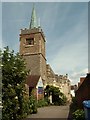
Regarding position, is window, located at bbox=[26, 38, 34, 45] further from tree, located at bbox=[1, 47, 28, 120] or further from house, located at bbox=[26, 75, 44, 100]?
tree, located at bbox=[1, 47, 28, 120]

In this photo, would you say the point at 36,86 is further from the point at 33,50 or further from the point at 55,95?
the point at 33,50

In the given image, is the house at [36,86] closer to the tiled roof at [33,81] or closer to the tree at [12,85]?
the tiled roof at [33,81]

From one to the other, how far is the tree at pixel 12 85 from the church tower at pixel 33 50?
26.1 m


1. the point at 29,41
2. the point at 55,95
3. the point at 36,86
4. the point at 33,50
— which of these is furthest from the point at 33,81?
the point at 29,41

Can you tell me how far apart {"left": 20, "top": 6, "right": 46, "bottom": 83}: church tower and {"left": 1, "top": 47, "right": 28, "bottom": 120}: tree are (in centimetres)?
2614

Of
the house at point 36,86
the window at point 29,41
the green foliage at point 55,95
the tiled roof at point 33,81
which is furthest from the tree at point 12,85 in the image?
the window at point 29,41

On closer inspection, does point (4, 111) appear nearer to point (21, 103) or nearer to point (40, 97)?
point (21, 103)

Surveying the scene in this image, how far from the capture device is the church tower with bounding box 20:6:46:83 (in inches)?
1690

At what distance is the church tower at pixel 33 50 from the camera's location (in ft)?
141

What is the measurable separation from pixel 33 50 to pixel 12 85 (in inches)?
1174

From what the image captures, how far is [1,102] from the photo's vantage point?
568 inches

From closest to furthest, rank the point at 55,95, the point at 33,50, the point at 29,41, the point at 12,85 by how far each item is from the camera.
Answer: the point at 12,85 < the point at 55,95 < the point at 33,50 < the point at 29,41

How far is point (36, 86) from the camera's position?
37.6 meters

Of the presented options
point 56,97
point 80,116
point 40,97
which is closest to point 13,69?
point 80,116
